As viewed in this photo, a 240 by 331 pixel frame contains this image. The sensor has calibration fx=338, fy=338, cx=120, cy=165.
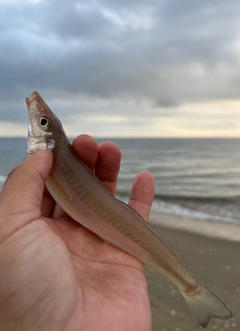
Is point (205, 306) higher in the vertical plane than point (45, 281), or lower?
lower

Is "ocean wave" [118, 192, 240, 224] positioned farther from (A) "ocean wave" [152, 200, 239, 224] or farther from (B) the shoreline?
(B) the shoreline

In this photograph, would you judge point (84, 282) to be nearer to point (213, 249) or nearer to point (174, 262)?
point (174, 262)

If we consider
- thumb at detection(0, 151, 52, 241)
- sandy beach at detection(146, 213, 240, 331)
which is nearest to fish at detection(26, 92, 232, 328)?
thumb at detection(0, 151, 52, 241)

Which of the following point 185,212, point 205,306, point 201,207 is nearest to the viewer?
point 205,306

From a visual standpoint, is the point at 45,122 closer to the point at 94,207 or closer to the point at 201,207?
the point at 94,207

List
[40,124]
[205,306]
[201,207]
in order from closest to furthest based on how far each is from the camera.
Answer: [205,306], [40,124], [201,207]

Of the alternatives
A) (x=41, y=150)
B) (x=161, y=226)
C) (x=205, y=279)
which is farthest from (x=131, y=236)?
(x=161, y=226)

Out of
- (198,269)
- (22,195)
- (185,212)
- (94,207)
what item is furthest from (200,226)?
(22,195)
